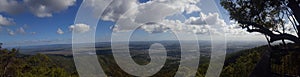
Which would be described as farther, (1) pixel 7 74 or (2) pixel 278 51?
(1) pixel 7 74

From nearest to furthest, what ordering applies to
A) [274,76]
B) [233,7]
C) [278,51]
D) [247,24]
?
[274,76], [278,51], [247,24], [233,7]

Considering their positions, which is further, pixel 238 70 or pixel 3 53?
pixel 3 53

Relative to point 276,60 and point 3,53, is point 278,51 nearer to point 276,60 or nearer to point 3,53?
point 276,60

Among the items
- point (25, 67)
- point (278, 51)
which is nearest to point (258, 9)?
point (278, 51)

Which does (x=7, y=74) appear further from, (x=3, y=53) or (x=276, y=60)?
(x=276, y=60)

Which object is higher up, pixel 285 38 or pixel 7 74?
pixel 285 38

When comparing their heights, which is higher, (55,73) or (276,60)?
(276,60)

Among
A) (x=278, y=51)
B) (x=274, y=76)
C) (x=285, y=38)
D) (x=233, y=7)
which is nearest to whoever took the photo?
(x=274, y=76)

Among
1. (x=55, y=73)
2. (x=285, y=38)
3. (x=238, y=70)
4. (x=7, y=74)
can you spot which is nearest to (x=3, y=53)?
(x=7, y=74)

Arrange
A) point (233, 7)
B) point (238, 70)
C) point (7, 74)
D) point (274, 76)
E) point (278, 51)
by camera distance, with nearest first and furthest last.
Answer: point (274, 76)
point (278, 51)
point (233, 7)
point (238, 70)
point (7, 74)
